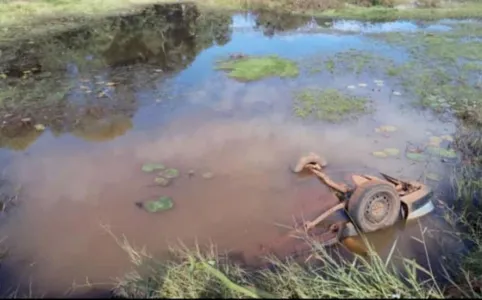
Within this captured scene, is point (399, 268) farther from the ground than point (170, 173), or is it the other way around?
point (170, 173)

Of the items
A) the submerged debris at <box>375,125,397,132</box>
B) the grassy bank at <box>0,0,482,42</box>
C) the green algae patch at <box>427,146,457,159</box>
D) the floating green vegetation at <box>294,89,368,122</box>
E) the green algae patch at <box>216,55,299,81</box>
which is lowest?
the green algae patch at <box>427,146,457,159</box>

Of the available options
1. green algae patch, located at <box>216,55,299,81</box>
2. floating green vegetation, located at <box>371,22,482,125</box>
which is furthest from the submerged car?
green algae patch, located at <box>216,55,299,81</box>

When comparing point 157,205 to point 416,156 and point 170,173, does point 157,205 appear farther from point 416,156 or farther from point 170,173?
point 416,156

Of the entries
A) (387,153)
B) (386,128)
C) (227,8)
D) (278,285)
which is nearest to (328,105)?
(386,128)

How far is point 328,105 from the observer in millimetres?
9586

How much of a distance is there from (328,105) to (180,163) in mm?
3763

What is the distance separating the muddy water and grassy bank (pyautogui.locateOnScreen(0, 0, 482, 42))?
5559 mm

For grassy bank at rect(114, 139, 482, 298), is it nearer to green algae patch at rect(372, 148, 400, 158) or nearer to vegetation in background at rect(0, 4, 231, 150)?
green algae patch at rect(372, 148, 400, 158)

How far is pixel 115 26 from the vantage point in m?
15.8

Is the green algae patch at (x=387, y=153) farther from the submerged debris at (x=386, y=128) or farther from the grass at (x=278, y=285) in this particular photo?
the grass at (x=278, y=285)

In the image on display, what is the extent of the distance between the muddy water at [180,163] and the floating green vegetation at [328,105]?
29cm

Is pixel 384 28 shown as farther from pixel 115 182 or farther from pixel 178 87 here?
pixel 115 182

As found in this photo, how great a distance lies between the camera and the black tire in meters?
5.46

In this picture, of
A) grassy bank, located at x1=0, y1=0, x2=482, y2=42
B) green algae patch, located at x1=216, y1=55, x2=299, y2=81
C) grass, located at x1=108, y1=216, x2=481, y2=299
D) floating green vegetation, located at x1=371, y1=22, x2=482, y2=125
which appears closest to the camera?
grass, located at x1=108, y1=216, x2=481, y2=299
